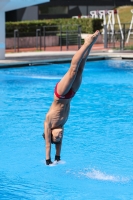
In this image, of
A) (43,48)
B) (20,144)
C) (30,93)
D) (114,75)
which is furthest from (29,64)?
(20,144)

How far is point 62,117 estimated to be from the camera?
8008 mm

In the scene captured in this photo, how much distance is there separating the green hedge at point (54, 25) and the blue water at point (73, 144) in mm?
13575

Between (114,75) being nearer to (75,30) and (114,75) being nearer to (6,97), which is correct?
(6,97)

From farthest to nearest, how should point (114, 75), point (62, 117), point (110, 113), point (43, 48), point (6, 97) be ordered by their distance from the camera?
point (43, 48)
point (114, 75)
point (6, 97)
point (110, 113)
point (62, 117)

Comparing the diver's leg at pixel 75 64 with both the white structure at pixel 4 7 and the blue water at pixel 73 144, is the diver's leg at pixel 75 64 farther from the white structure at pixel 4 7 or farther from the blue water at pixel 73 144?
the white structure at pixel 4 7

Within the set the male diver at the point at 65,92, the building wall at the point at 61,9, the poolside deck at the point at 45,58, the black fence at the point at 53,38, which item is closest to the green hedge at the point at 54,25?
the black fence at the point at 53,38

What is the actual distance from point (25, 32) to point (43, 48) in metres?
1.35

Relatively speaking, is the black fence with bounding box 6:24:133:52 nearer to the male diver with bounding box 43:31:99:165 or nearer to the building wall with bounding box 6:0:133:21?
the building wall with bounding box 6:0:133:21

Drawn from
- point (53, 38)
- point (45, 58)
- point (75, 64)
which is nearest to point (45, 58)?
point (45, 58)

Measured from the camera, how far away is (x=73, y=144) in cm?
1045

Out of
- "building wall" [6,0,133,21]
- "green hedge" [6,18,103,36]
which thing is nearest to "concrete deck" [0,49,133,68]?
"green hedge" [6,18,103,36]

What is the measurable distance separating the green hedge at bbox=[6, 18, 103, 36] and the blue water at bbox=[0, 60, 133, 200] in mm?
13575

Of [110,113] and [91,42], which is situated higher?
[91,42]

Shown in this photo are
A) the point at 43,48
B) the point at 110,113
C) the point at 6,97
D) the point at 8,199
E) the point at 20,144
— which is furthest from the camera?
the point at 43,48
